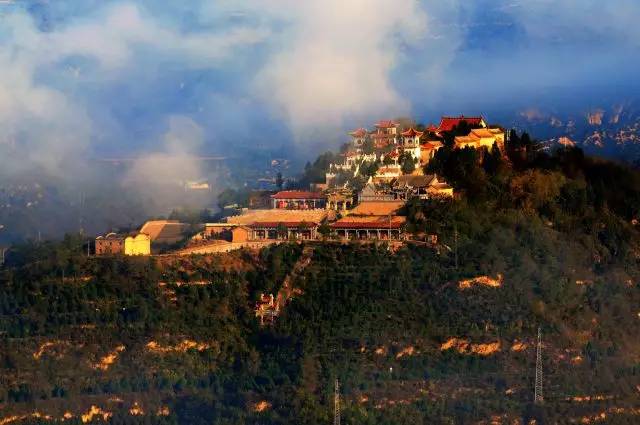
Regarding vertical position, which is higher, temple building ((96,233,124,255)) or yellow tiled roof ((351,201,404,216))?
yellow tiled roof ((351,201,404,216))

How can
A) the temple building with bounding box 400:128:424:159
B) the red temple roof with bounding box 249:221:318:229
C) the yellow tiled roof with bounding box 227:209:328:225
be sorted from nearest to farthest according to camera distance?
the red temple roof with bounding box 249:221:318:229 < the yellow tiled roof with bounding box 227:209:328:225 < the temple building with bounding box 400:128:424:159

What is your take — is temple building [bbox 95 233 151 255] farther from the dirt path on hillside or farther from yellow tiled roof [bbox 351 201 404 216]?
yellow tiled roof [bbox 351 201 404 216]

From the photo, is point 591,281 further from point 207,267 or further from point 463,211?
point 207,267

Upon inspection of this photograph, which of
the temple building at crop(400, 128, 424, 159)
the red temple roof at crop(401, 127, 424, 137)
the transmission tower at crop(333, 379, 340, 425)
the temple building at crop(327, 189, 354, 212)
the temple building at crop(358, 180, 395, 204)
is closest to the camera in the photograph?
the transmission tower at crop(333, 379, 340, 425)

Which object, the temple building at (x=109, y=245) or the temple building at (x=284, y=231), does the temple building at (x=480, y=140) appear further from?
the temple building at (x=109, y=245)

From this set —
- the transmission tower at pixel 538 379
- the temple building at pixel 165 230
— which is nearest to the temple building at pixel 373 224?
the temple building at pixel 165 230

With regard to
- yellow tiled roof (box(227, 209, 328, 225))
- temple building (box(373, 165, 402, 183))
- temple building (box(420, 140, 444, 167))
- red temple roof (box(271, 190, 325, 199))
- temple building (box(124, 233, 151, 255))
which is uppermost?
temple building (box(420, 140, 444, 167))

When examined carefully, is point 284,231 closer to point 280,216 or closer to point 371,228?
point 280,216

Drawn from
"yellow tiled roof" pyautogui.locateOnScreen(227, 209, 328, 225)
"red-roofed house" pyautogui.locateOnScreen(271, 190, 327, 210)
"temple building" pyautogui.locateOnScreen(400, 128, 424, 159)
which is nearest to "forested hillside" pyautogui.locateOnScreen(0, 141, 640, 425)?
"yellow tiled roof" pyautogui.locateOnScreen(227, 209, 328, 225)

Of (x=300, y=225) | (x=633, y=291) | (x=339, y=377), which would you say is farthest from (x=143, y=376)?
(x=633, y=291)
